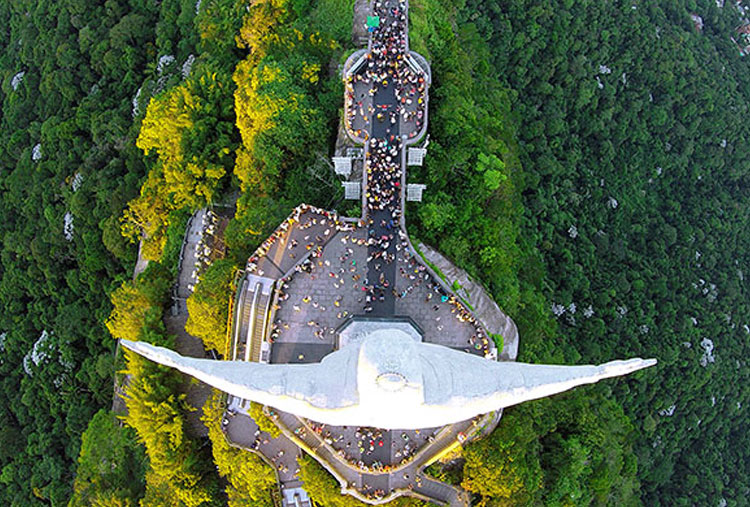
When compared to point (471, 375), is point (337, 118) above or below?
above

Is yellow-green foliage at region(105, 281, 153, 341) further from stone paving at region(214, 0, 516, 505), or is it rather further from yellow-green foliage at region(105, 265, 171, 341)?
stone paving at region(214, 0, 516, 505)

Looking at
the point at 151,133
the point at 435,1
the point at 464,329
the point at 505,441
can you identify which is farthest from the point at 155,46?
the point at 505,441

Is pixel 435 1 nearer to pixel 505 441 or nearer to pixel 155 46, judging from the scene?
pixel 155 46

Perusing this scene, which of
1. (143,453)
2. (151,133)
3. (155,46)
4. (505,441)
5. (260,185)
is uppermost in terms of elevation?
(155,46)

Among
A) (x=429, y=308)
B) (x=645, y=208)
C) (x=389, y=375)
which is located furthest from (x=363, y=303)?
(x=645, y=208)

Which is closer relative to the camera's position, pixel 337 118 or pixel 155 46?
pixel 337 118

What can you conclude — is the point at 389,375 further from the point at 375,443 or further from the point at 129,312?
the point at 129,312
